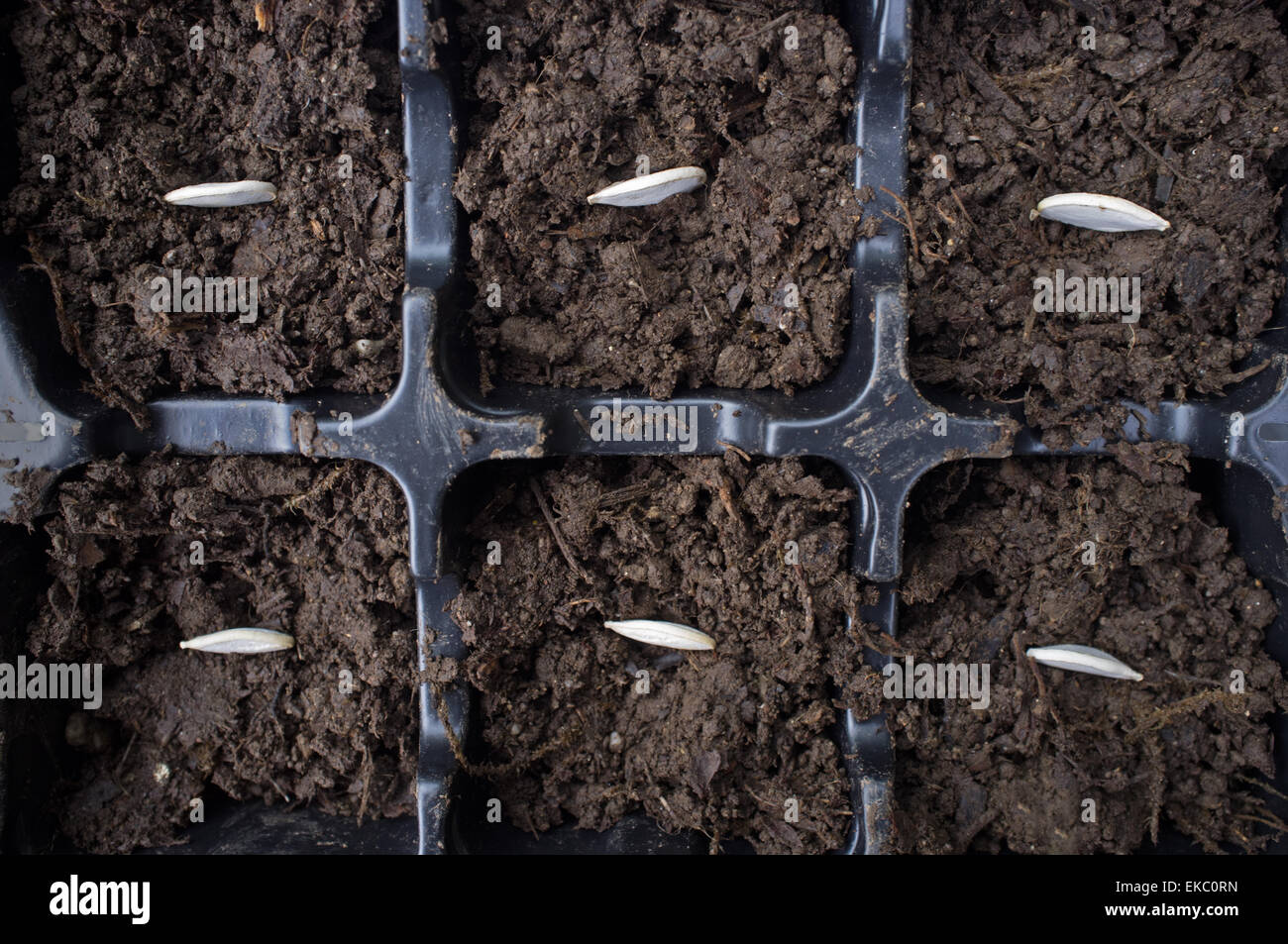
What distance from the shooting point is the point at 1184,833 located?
1215 mm

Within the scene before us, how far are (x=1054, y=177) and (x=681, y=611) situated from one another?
2.69 feet

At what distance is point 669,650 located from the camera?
1.20 meters

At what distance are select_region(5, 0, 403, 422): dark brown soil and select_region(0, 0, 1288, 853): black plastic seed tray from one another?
5 centimetres

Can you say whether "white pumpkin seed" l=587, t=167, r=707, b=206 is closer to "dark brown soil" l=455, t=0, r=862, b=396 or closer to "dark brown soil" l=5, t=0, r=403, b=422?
"dark brown soil" l=455, t=0, r=862, b=396

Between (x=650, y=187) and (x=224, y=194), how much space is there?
0.59m

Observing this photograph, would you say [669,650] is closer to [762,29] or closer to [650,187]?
[650,187]

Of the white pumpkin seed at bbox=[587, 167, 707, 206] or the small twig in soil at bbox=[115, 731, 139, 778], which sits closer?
the white pumpkin seed at bbox=[587, 167, 707, 206]

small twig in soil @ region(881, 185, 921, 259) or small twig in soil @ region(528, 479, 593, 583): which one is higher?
small twig in soil @ region(881, 185, 921, 259)

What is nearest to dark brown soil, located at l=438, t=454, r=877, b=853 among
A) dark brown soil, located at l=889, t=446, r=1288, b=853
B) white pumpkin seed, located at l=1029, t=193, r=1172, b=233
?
dark brown soil, located at l=889, t=446, r=1288, b=853

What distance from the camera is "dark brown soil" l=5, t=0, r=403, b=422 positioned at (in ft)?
3.63

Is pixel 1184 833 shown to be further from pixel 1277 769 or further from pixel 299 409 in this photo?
pixel 299 409

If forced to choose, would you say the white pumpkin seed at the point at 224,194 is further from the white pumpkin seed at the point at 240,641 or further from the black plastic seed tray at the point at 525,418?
the white pumpkin seed at the point at 240,641

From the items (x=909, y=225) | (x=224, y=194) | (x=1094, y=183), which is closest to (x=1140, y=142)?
(x=1094, y=183)

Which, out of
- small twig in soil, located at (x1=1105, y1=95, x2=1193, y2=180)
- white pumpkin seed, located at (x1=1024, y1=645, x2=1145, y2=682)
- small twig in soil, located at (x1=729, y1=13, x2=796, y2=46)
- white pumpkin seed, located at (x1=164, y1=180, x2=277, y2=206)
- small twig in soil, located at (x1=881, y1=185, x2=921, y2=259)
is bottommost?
white pumpkin seed, located at (x1=1024, y1=645, x2=1145, y2=682)
